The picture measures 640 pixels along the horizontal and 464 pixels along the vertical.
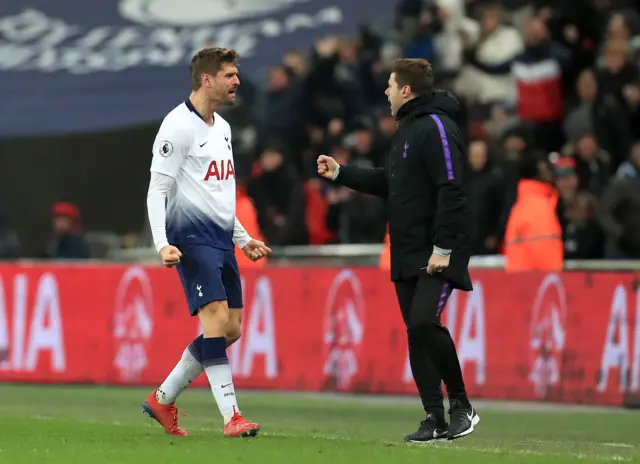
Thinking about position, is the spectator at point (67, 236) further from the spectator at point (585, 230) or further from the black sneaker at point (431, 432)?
the black sneaker at point (431, 432)

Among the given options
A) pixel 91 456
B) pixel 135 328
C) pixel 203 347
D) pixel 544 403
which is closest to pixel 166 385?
pixel 203 347

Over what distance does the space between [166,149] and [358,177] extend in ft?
4.51

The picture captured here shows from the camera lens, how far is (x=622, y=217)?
1756cm

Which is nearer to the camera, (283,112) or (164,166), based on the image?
(164,166)

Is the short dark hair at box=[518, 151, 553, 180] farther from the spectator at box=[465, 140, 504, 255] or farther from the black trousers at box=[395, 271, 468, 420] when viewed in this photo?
the black trousers at box=[395, 271, 468, 420]

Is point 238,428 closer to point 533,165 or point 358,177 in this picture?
point 358,177

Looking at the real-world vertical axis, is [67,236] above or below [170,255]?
above

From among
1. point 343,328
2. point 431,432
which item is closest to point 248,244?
point 431,432

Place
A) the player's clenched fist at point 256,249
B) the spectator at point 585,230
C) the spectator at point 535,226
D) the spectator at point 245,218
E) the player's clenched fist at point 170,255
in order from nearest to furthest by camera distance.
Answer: the player's clenched fist at point 170,255
the player's clenched fist at point 256,249
the spectator at point 535,226
the spectator at point 585,230
the spectator at point 245,218

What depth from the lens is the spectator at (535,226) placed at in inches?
659

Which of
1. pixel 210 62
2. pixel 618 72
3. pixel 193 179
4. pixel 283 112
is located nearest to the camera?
pixel 193 179

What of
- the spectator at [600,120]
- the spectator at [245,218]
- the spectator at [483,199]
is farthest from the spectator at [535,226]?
the spectator at [245,218]

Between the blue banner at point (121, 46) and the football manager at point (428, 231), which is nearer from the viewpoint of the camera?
the football manager at point (428, 231)

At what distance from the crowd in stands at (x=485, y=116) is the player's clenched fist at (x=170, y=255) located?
26.5 feet
